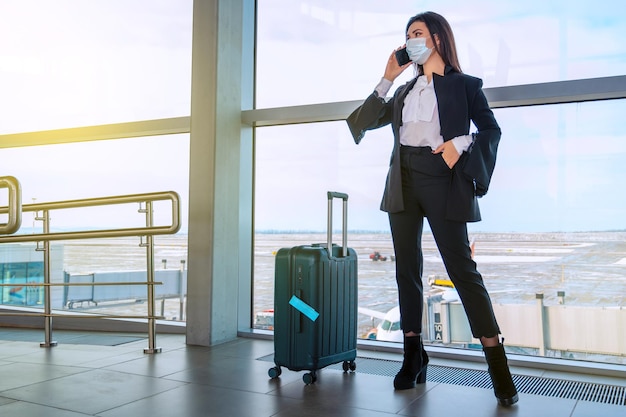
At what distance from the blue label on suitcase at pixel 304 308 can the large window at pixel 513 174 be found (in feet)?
3.13

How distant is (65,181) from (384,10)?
2572mm

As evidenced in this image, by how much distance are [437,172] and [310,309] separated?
752 millimetres

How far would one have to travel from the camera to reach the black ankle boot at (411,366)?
2.27 m

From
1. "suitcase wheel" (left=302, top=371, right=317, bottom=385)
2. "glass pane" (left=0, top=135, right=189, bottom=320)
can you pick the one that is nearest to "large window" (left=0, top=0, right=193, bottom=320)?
"glass pane" (left=0, top=135, right=189, bottom=320)

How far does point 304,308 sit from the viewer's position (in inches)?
92.5

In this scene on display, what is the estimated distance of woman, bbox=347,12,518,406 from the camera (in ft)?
6.98

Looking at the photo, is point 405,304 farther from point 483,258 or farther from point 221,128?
point 221,128

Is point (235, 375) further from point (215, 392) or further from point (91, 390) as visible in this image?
point (91, 390)

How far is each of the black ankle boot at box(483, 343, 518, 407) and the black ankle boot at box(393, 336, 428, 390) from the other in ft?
1.04

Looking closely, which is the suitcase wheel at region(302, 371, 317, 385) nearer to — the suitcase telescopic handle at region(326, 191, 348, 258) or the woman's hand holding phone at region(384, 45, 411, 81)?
the suitcase telescopic handle at region(326, 191, 348, 258)

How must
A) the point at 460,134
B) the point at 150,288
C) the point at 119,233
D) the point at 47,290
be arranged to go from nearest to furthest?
the point at 460,134 < the point at 119,233 < the point at 150,288 < the point at 47,290

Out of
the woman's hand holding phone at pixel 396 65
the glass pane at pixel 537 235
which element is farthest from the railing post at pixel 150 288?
the woman's hand holding phone at pixel 396 65

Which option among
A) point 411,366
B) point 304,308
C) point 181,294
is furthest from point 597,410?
point 181,294

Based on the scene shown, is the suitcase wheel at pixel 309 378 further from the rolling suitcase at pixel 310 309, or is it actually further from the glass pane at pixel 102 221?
the glass pane at pixel 102 221
